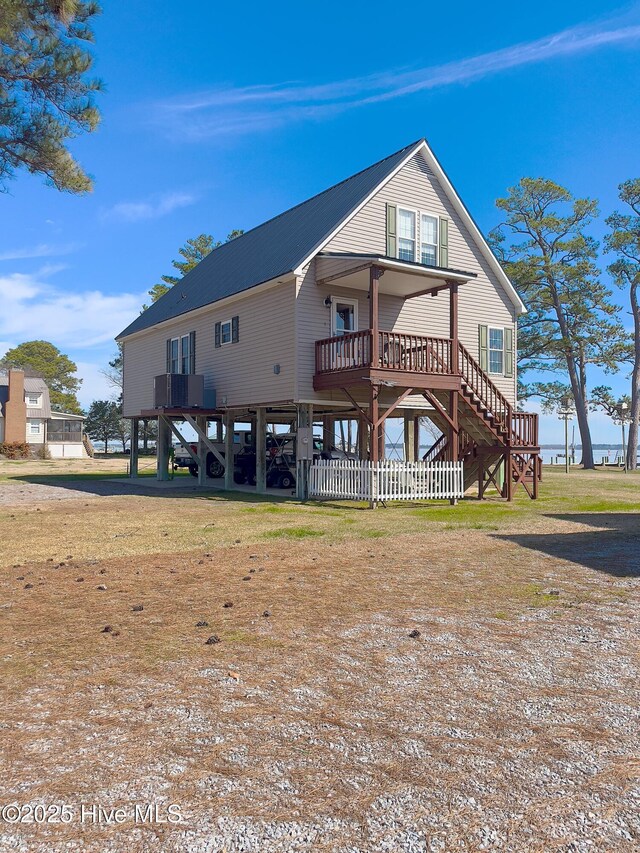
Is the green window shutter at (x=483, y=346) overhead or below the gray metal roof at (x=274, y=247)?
below

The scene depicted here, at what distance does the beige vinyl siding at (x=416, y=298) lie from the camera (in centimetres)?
2069

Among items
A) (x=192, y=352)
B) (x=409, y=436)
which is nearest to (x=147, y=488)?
(x=192, y=352)

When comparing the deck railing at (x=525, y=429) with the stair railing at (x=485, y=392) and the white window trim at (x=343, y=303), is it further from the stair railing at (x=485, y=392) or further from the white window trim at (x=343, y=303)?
the white window trim at (x=343, y=303)

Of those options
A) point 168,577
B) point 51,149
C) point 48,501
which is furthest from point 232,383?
point 168,577

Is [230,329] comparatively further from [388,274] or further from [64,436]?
[64,436]

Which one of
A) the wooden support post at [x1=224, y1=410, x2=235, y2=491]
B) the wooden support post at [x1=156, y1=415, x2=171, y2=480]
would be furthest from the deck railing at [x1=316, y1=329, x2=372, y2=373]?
the wooden support post at [x1=156, y1=415, x2=171, y2=480]

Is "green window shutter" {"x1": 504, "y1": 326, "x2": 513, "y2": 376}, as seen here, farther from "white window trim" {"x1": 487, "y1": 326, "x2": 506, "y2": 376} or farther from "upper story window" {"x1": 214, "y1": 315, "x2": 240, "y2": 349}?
"upper story window" {"x1": 214, "y1": 315, "x2": 240, "y2": 349}

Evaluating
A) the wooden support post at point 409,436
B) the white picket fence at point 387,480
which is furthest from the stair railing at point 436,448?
the white picket fence at point 387,480

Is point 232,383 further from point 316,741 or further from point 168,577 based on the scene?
point 316,741

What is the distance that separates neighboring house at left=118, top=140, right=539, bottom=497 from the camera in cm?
2000

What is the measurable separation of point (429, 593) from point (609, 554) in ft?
14.3

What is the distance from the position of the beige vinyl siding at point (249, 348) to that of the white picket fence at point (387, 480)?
281 centimetres

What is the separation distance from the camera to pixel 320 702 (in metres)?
4.65

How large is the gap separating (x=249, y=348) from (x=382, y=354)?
202 inches
